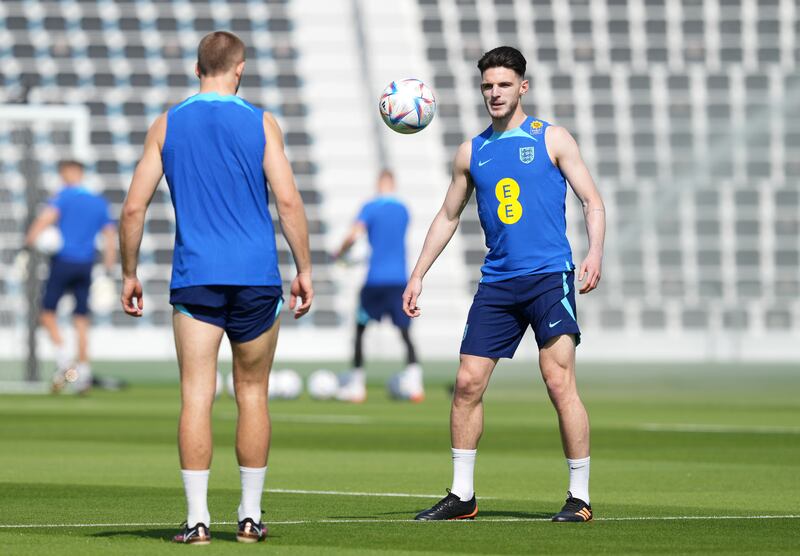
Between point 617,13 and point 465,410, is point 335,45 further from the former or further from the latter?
point 465,410

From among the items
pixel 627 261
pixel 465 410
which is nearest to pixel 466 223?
pixel 627 261

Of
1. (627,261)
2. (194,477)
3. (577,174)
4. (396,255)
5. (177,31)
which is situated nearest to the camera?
(194,477)

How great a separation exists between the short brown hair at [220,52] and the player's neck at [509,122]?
1.58 meters

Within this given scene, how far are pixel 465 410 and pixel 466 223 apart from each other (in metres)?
34.0

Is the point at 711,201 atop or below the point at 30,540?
atop

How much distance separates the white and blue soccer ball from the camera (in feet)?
27.1

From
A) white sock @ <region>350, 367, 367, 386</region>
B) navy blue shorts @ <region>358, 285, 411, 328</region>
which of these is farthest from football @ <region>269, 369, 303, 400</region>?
navy blue shorts @ <region>358, 285, 411, 328</region>

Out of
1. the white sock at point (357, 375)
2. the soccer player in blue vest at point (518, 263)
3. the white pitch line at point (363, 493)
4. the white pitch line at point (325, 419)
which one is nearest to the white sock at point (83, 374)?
the white sock at point (357, 375)

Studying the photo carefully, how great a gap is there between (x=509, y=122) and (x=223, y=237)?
1765 mm

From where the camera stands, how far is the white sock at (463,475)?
7477 mm

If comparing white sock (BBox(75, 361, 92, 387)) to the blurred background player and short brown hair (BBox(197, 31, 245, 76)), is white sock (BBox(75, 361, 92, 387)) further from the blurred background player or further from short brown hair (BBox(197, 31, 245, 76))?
short brown hair (BBox(197, 31, 245, 76))

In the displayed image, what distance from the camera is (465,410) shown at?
7.61 m

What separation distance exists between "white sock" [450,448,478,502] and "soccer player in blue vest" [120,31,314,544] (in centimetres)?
127

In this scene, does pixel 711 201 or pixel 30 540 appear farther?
pixel 711 201
